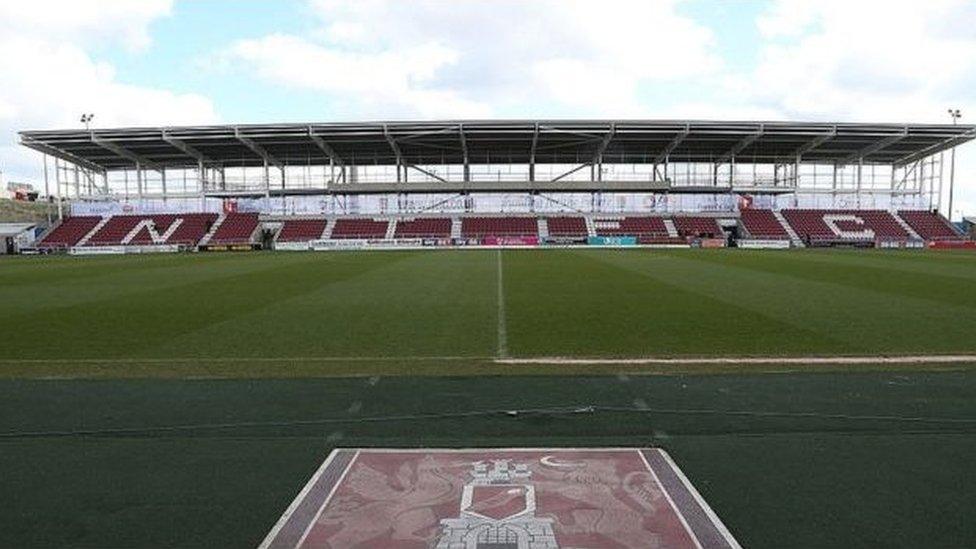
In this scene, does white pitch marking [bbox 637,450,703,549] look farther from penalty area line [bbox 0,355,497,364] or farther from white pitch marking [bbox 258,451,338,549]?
penalty area line [bbox 0,355,497,364]

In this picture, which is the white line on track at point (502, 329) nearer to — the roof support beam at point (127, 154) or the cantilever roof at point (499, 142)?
the cantilever roof at point (499, 142)

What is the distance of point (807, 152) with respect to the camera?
6406 cm

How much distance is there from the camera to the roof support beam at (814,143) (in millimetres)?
57688

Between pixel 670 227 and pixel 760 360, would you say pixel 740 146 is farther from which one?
pixel 760 360

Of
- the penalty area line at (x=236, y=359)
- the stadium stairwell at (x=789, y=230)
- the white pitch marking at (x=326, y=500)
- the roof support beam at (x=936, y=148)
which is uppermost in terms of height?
the roof support beam at (x=936, y=148)

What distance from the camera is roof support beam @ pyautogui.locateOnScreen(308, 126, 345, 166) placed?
5681 cm

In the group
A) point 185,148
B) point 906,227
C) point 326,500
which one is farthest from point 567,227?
point 326,500

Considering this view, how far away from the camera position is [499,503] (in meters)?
4.84

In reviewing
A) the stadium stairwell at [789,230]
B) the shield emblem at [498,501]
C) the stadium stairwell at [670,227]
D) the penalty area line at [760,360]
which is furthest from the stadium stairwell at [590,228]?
the shield emblem at [498,501]

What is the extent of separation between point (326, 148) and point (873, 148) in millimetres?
47556

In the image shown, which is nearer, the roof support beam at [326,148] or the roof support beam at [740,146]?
the roof support beam at [326,148]

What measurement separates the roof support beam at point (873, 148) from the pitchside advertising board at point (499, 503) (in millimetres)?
62885

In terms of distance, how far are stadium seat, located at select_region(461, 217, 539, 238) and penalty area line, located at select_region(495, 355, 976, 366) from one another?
168 feet

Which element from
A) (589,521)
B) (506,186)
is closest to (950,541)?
(589,521)
